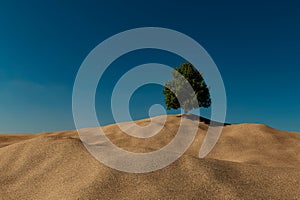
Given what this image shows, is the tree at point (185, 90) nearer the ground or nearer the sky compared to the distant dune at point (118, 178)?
nearer the sky

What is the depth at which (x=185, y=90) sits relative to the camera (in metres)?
31.6

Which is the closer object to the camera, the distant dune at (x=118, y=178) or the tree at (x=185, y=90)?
the distant dune at (x=118, y=178)

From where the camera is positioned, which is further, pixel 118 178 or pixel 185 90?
pixel 185 90

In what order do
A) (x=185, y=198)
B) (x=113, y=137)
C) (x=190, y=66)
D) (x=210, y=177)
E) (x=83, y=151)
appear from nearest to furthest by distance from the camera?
(x=185, y=198)
(x=210, y=177)
(x=83, y=151)
(x=113, y=137)
(x=190, y=66)

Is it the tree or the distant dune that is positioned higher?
the tree

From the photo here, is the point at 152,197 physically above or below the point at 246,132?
below

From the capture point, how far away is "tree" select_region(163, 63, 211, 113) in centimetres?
3100

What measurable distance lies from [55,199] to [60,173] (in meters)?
1.98

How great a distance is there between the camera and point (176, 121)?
88.3 feet

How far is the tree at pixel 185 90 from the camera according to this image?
31.0 m

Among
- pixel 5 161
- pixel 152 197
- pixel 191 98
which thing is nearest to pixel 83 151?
pixel 5 161

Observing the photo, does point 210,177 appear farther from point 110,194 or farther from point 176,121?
point 176,121

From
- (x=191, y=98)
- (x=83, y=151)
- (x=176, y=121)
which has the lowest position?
(x=83, y=151)

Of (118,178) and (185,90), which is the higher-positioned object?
(185,90)
